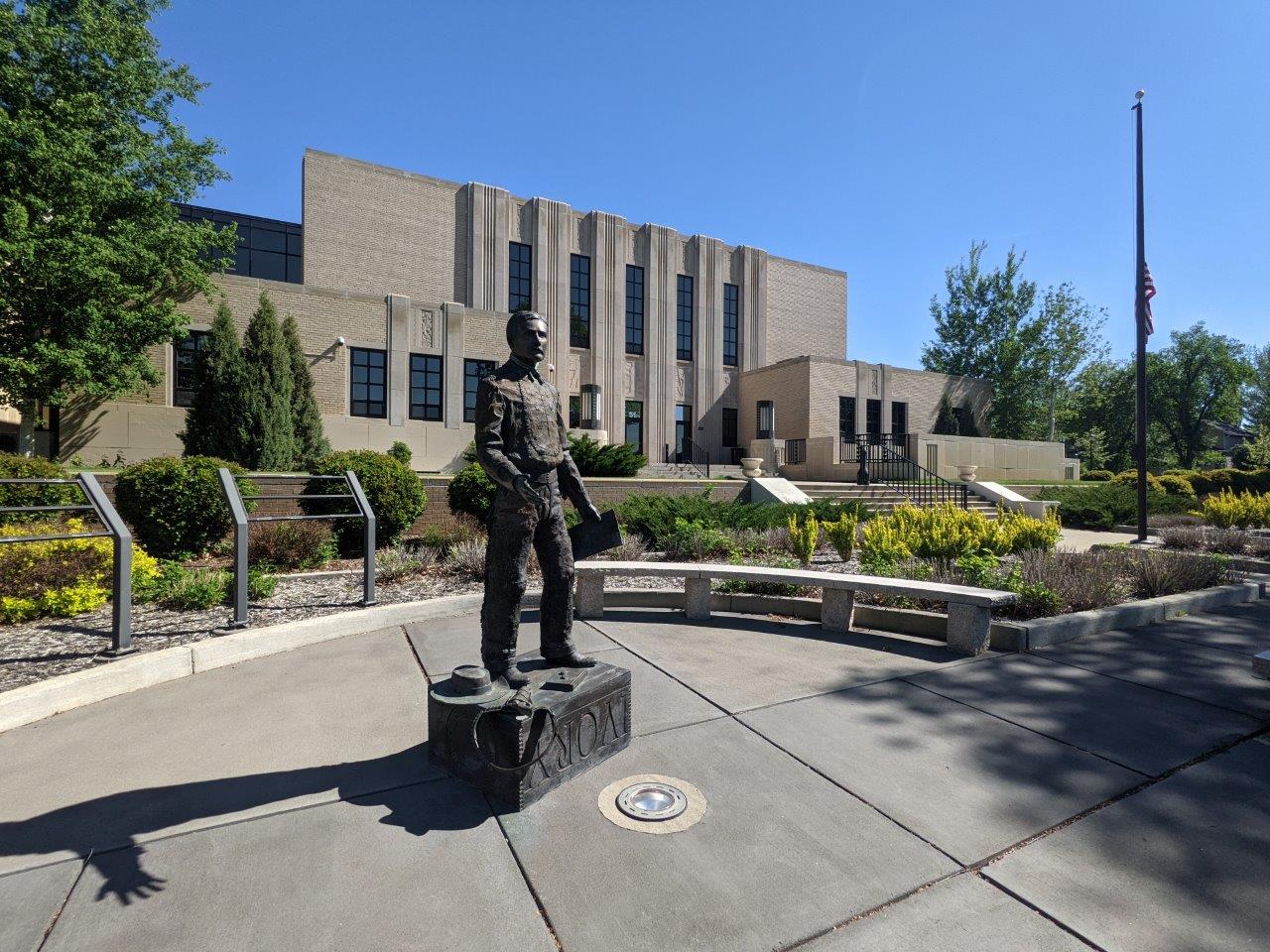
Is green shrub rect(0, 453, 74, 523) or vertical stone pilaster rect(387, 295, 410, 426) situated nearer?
green shrub rect(0, 453, 74, 523)

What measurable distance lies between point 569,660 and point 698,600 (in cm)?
309

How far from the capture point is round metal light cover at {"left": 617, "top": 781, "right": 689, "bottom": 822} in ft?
9.12

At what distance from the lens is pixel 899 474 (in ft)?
74.9

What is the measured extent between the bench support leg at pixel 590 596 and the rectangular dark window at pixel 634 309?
75.9 ft

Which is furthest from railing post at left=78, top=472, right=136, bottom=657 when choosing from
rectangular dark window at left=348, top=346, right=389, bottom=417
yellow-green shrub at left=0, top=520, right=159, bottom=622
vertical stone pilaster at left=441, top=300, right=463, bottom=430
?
vertical stone pilaster at left=441, top=300, right=463, bottom=430

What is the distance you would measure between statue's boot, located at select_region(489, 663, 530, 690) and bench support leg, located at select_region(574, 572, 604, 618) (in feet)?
9.93

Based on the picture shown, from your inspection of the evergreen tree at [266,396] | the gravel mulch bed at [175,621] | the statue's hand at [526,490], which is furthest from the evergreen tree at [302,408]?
the statue's hand at [526,490]

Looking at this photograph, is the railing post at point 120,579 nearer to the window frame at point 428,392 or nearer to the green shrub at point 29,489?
the green shrub at point 29,489

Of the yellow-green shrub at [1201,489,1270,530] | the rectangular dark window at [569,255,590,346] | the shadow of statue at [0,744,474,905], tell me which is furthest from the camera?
the rectangular dark window at [569,255,590,346]

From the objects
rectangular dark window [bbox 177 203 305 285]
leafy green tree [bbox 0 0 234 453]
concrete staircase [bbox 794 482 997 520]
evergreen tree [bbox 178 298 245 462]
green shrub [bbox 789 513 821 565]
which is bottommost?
green shrub [bbox 789 513 821 565]

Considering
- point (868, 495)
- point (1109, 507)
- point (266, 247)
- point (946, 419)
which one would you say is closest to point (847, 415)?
point (946, 419)

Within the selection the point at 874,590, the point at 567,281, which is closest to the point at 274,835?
the point at 874,590

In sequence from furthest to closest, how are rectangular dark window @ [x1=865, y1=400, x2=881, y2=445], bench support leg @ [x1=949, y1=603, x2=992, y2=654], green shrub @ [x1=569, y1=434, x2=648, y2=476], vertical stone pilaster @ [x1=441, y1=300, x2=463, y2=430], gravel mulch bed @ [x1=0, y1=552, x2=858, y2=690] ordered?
rectangular dark window @ [x1=865, y1=400, x2=881, y2=445] < vertical stone pilaster @ [x1=441, y1=300, x2=463, y2=430] < green shrub @ [x1=569, y1=434, x2=648, y2=476] < bench support leg @ [x1=949, y1=603, x2=992, y2=654] < gravel mulch bed @ [x1=0, y1=552, x2=858, y2=690]

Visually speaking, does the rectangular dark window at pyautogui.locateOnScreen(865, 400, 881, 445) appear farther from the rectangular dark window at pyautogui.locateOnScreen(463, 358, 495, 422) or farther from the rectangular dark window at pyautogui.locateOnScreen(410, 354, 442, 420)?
the rectangular dark window at pyautogui.locateOnScreen(410, 354, 442, 420)
